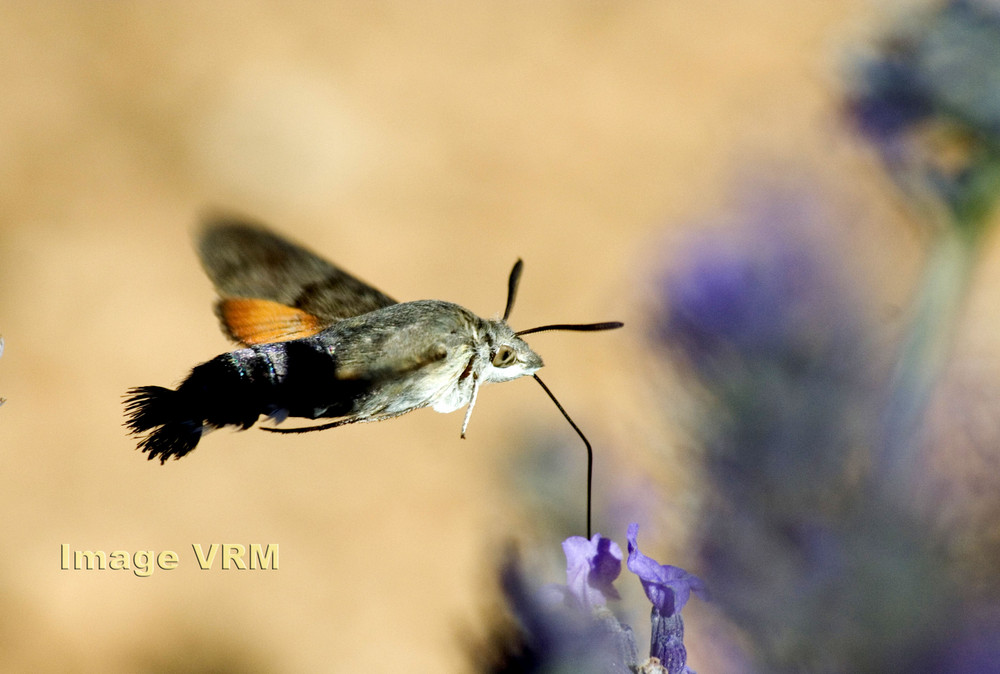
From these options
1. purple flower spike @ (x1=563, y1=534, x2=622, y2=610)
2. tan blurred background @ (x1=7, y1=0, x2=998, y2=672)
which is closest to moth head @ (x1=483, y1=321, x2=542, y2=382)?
purple flower spike @ (x1=563, y1=534, x2=622, y2=610)

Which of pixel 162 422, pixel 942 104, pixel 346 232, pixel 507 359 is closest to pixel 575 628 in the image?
pixel 507 359

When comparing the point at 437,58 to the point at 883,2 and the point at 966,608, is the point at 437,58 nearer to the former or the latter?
the point at 883,2

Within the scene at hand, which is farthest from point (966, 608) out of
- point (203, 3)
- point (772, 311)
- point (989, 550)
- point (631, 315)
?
point (203, 3)

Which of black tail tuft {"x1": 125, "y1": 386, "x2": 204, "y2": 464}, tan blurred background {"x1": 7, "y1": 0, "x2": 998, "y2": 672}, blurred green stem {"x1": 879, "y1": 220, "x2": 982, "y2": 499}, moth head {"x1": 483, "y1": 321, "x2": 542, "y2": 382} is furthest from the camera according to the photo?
tan blurred background {"x1": 7, "y1": 0, "x2": 998, "y2": 672}

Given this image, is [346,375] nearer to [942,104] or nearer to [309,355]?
[309,355]

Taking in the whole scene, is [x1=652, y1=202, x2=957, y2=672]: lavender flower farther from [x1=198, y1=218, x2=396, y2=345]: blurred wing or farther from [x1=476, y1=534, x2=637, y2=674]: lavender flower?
[x1=198, y1=218, x2=396, y2=345]: blurred wing
